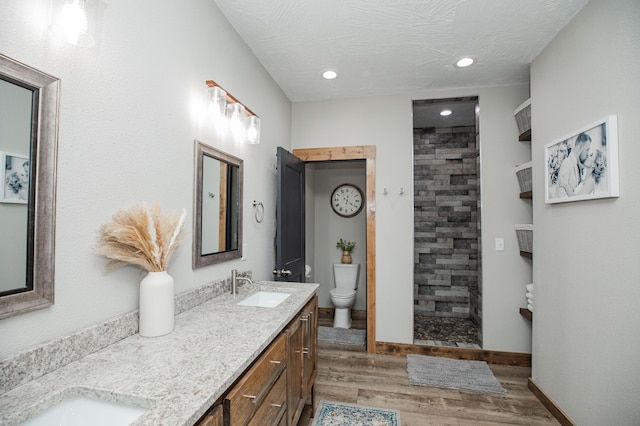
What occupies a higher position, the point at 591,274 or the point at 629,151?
the point at 629,151

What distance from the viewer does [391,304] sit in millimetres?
3227

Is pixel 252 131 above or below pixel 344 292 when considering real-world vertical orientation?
above

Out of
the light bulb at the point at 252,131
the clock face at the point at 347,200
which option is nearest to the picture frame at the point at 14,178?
the light bulb at the point at 252,131

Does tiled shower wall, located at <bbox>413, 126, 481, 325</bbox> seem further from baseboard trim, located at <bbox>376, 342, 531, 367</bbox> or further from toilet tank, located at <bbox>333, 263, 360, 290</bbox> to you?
baseboard trim, located at <bbox>376, 342, 531, 367</bbox>

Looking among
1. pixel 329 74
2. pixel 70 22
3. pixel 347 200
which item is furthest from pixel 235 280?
pixel 347 200

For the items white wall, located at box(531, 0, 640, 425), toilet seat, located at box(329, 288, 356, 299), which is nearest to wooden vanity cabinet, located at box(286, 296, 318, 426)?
toilet seat, located at box(329, 288, 356, 299)

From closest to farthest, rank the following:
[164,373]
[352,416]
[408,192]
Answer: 1. [164,373]
2. [352,416]
3. [408,192]

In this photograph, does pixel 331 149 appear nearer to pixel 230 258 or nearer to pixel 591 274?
pixel 230 258

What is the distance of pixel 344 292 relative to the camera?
156 inches

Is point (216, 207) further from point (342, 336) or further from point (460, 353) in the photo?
point (460, 353)

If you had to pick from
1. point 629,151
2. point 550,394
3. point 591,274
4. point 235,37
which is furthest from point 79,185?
point 550,394

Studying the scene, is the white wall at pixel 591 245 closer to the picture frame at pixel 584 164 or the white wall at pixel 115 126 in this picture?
the picture frame at pixel 584 164

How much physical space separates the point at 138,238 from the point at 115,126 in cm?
45

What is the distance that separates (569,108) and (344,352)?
282cm
